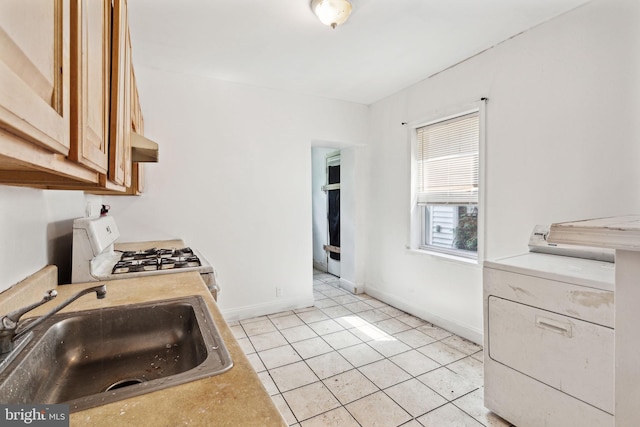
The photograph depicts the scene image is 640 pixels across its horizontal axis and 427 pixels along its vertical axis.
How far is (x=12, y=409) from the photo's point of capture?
22.3 inches

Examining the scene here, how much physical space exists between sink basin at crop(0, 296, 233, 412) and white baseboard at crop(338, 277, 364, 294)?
3082 mm

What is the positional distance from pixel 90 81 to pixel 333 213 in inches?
179

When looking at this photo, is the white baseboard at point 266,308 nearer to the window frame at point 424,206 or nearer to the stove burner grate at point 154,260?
the stove burner grate at point 154,260

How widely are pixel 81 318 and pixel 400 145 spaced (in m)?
3.22

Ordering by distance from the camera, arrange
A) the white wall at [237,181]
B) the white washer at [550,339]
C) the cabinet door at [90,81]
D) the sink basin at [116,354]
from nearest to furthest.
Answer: the cabinet door at [90,81] → the sink basin at [116,354] → the white washer at [550,339] → the white wall at [237,181]

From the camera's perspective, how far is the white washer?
137 centimetres

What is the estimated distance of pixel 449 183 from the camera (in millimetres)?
2998

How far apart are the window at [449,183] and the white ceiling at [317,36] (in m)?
0.61

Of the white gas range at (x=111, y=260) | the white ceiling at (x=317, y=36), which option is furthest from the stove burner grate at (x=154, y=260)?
the white ceiling at (x=317, y=36)

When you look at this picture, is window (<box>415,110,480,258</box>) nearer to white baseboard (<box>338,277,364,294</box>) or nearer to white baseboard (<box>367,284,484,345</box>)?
white baseboard (<box>367,284,484,345</box>)

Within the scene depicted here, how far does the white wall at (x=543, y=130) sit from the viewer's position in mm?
1848

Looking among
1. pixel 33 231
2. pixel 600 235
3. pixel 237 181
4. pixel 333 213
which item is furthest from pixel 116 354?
pixel 333 213

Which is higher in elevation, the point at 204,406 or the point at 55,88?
the point at 55,88

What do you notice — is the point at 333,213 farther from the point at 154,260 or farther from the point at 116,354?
the point at 116,354
